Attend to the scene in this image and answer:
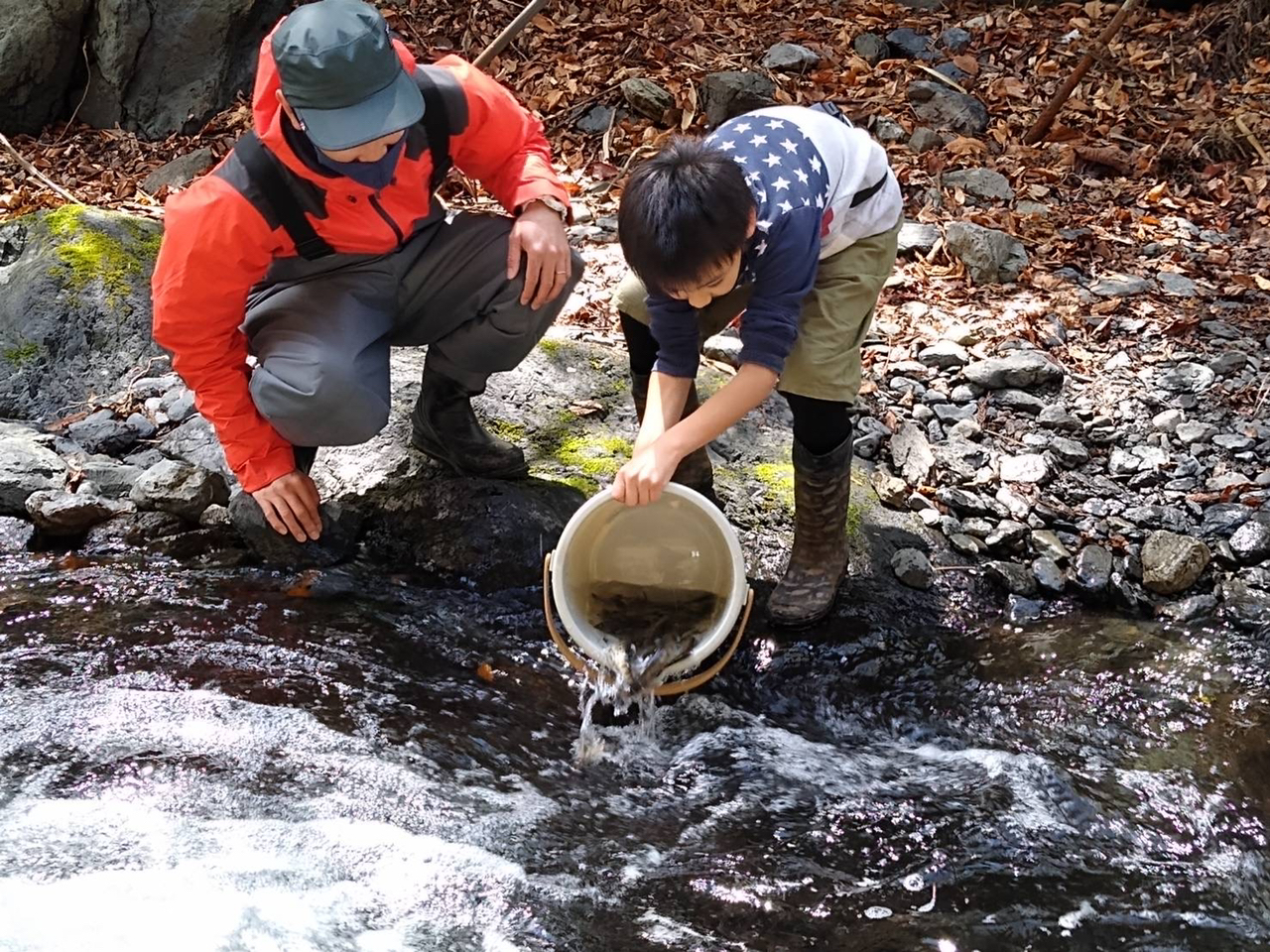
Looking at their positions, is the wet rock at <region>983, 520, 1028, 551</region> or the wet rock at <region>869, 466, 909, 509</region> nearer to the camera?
the wet rock at <region>983, 520, 1028, 551</region>

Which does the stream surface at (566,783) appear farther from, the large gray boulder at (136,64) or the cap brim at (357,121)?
the large gray boulder at (136,64)

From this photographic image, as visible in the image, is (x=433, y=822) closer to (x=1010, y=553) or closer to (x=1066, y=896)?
(x=1066, y=896)

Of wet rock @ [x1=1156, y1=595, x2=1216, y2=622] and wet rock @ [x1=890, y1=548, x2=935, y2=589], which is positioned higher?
wet rock @ [x1=890, y1=548, x2=935, y2=589]

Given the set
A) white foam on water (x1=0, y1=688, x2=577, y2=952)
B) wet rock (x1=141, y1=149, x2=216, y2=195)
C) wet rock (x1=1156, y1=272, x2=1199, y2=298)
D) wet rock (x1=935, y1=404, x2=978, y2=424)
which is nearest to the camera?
white foam on water (x1=0, y1=688, x2=577, y2=952)

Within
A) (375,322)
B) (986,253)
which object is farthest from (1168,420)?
(375,322)

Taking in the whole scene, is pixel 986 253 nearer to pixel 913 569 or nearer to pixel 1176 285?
pixel 1176 285

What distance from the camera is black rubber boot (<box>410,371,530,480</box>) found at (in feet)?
10.2

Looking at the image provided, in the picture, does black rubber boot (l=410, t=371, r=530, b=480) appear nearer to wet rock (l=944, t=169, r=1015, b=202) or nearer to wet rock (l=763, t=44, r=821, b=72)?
wet rock (l=944, t=169, r=1015, b=202)

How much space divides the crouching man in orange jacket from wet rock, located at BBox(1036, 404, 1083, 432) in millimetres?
1675

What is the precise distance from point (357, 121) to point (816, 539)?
148cm

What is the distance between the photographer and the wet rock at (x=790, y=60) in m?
6.07

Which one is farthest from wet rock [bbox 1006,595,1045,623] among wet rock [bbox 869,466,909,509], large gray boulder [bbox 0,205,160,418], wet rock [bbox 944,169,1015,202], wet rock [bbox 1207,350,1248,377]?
large gray boulder [bbox 0,205,160,418]

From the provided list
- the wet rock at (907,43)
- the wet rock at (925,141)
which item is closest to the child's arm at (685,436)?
the wet rock at (925,141)

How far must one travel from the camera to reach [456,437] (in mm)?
3158
